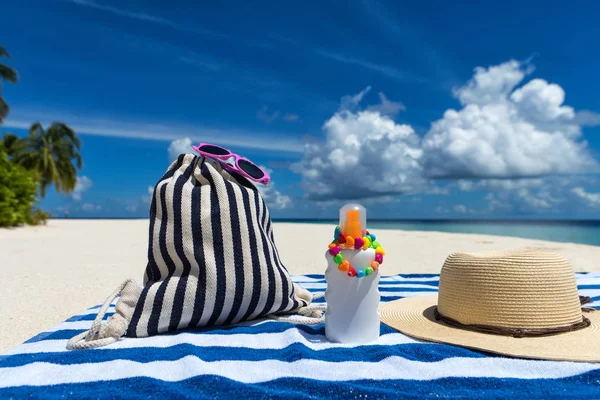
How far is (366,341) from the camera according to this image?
70.8 inches

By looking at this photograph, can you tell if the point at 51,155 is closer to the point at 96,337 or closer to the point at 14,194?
the point at 14,194

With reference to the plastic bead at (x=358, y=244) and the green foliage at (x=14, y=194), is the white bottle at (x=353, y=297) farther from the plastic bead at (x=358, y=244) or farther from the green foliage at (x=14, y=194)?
the green foliage at (x=14, y=194)

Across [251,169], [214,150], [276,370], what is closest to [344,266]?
[276,370]

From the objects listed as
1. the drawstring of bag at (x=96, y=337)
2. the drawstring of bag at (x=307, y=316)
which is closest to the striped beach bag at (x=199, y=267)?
the drawstring of bag at (x=96, y=337)

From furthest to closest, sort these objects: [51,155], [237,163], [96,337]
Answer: [51,155]
[237,163]
[96,337]

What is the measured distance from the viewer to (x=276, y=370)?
4.95 feet

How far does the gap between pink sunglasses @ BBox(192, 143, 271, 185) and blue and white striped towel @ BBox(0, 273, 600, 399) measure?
0.79 m

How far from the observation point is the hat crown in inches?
68.9

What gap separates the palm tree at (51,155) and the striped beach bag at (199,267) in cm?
2770

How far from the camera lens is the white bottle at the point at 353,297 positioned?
1738 mm

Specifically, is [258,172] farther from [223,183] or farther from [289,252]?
[289,252]

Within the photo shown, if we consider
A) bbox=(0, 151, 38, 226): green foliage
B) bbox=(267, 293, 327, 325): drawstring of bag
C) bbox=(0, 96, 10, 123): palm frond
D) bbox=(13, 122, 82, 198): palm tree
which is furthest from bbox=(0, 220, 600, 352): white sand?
bbox=(13, 122, 82, 198): palm tree

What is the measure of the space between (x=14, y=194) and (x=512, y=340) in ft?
50.9

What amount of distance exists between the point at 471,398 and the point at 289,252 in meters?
6.01
